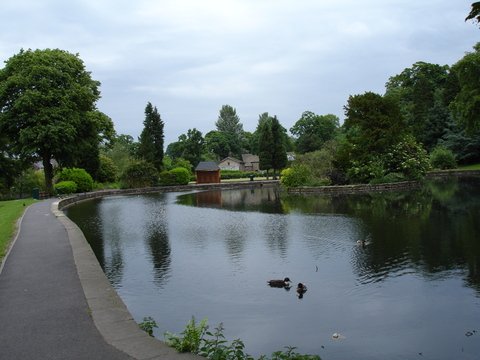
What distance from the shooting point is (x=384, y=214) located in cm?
2230

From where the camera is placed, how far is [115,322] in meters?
7.11

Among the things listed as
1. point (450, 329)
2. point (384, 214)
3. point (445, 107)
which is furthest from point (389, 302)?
point (445, 107)

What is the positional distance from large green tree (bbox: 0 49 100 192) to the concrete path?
27.4 m

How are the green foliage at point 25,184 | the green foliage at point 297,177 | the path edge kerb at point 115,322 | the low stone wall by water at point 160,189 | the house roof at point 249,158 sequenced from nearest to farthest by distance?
the path edge kerb at point 115,322 < the green foliage at point 297,177 < the low stone wall by water at point 160,189 < the green foliage at point 25,184 < the house roof at point 249,158

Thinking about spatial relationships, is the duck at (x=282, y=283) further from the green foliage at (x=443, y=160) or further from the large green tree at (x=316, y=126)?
the large green tree at (x=316, y=126)

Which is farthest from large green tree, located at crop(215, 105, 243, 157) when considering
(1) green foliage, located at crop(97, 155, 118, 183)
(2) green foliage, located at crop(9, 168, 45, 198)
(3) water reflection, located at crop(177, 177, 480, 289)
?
(3) water reflection, located at crop(177, 177, 480, 289)

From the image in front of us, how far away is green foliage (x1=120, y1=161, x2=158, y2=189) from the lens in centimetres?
5462

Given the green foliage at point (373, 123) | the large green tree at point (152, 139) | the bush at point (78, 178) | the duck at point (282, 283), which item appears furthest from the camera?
the large green tree at point (152, 139)

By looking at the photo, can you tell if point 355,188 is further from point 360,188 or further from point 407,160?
point 407,160

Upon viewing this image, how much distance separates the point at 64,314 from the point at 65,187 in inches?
1501

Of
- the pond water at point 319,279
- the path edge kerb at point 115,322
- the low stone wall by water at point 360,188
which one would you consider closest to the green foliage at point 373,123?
the low stone wall by water at point 360,188

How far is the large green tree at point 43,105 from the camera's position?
37.7 meters

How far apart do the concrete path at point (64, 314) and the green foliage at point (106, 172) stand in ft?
149

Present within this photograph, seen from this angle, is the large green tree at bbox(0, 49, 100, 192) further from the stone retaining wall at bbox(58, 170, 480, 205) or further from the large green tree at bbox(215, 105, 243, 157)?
the large green tree at bbox(215, 105, 243, 157)
